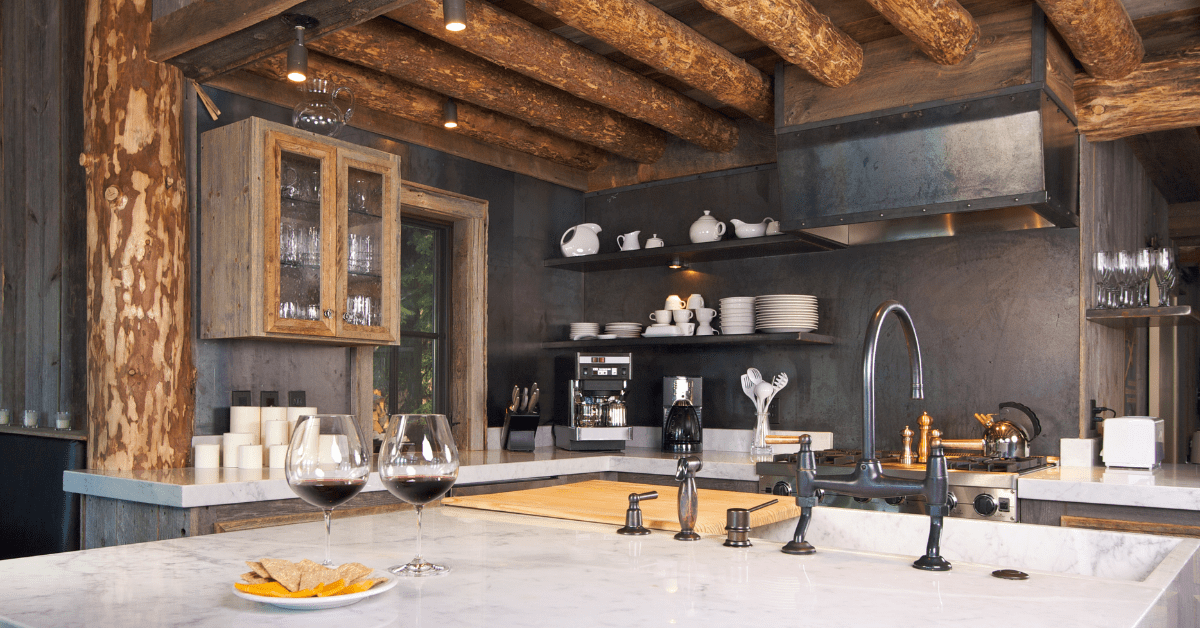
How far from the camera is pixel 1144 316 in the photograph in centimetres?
344

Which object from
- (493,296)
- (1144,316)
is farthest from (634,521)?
(493,296)

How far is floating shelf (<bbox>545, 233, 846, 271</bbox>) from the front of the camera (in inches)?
163

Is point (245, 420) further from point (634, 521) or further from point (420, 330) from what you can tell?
point (634, 521)

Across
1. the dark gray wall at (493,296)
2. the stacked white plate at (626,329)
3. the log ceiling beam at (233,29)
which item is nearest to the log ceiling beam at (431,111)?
the dark gray wall at (493,296)

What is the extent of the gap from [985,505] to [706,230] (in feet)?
6.46

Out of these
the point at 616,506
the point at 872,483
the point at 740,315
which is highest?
the point at 740,315

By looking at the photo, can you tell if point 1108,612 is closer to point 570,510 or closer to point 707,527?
point 707,527

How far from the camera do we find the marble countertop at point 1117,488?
2785 mm

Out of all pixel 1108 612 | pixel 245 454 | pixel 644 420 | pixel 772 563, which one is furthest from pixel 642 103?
pixel 1108 612

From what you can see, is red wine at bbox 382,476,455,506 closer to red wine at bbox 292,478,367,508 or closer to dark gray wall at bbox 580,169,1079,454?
red wine at bbox 292,478,367,508

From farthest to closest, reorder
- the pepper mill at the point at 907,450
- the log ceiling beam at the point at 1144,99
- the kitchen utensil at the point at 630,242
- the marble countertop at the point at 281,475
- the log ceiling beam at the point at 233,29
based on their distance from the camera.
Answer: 1. the kitchen utensil at the point at 630,242
2. the pepper mill at the point at 907,450
3. the log ceiling beam at the point at 1144,99
4. the marble countertop at the point at 281,475
5. the log ceiling beam at the point at 233,29

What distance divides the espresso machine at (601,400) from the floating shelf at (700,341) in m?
0.18

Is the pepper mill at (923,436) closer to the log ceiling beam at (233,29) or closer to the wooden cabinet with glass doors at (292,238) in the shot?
the wooden cabinet with glass doors at (292,238)

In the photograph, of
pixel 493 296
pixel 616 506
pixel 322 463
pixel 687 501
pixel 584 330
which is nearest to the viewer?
pixel 322 463
